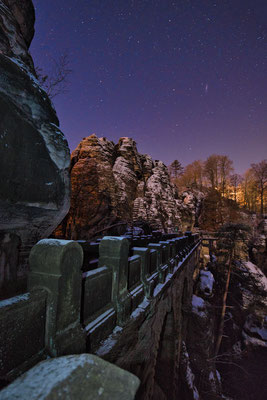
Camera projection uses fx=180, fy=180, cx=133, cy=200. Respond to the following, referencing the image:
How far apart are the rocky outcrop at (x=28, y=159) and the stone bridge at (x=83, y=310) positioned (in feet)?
2.44

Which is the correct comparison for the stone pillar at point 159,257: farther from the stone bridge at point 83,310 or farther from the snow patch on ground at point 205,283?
the snow patch on ground at point 205,283

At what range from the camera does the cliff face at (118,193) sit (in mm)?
19188

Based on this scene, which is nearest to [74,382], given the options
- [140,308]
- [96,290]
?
[96,290]

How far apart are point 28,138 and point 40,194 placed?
0.76 m

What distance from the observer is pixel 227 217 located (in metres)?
38.9

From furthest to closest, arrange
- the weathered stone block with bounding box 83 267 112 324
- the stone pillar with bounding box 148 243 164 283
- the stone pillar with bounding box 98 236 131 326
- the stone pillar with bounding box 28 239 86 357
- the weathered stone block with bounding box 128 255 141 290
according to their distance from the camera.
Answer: the stone pillar with bounding box 148 243 164 283, the weathered stone block with bounding box 128 255 141 290, the stone pillar with bounding box 98 236 131 326, the weathered stone block with bounding box 83 267 112 324, the stone pillar with bounding box 28 239 86 357

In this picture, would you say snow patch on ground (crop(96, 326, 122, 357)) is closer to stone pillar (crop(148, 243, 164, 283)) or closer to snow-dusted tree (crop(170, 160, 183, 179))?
stone pillar (crop(148, 243, 164, 283))

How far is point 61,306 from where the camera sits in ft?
6.46

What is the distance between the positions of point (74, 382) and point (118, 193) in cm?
2606

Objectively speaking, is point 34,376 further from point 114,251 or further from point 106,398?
point 114,251

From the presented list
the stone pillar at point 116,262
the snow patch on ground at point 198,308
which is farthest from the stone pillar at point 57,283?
the snow patch on ground at point 198,308

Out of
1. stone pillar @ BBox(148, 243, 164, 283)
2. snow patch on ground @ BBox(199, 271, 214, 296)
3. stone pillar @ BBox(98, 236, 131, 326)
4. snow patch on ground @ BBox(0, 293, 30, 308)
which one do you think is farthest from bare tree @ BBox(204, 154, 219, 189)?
snow patch on ground @ BBox(0, 293, 30, 308)

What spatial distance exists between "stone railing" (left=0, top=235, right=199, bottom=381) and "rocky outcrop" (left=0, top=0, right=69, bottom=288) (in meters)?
0.76

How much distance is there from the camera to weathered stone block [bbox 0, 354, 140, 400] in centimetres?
91
